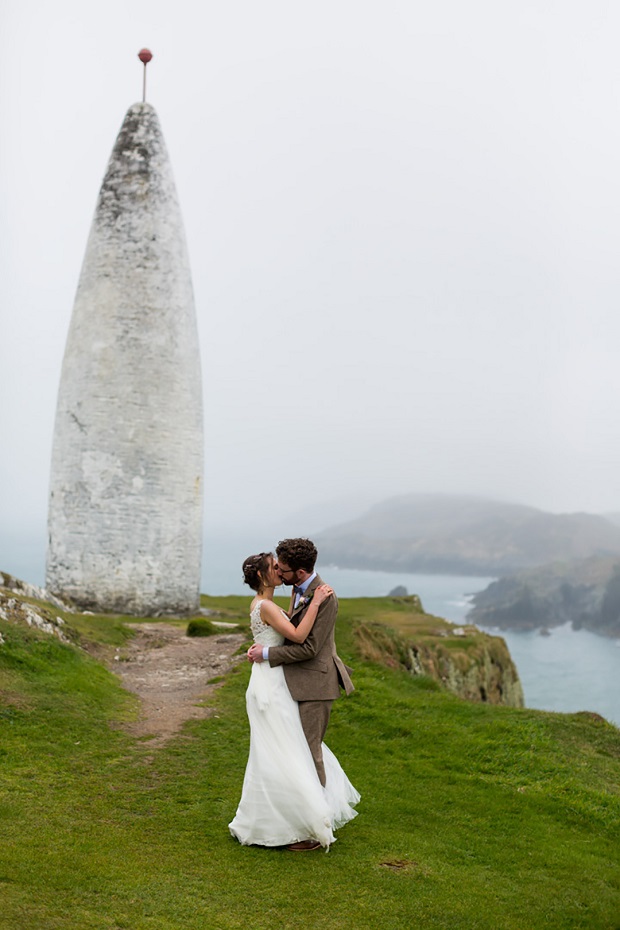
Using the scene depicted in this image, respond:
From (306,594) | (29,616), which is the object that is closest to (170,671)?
(29,616)

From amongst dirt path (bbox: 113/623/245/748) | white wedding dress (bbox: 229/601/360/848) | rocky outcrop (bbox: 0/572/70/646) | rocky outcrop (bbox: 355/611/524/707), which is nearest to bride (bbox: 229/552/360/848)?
white wedding dress (bbox: 229/601/360/848)

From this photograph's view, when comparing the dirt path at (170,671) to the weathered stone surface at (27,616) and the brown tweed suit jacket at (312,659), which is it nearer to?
the weathered stone surface at (27,616)

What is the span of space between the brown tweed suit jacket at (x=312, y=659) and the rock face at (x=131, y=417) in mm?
17844

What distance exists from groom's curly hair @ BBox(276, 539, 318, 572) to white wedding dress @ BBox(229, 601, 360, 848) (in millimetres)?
473

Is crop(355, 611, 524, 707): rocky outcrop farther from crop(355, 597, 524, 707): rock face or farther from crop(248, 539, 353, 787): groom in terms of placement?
crop(248, 539, 353, 787): groom

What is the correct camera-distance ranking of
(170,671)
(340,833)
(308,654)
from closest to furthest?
1. (308,654)
2. (340,833)
3. (170,671)

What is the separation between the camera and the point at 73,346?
2548 centimetres

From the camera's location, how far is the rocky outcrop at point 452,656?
1727cm

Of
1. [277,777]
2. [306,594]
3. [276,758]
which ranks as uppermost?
[306,594]

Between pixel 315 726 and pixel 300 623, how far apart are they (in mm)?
912

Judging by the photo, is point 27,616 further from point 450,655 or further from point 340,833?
point 450,655

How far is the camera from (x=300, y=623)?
23.4 ft

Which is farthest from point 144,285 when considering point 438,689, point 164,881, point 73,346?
point 164,881

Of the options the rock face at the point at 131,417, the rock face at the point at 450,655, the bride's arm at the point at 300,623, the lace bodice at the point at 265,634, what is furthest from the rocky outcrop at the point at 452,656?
the bride's arm at the point at 300,623
